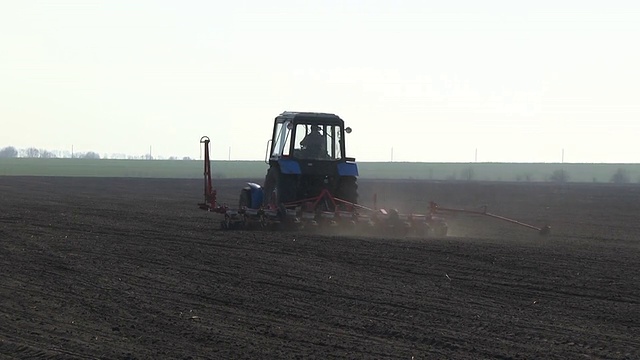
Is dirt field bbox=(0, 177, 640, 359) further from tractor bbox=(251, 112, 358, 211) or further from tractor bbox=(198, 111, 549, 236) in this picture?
tractor bbox=(251, 112, 358, 211)

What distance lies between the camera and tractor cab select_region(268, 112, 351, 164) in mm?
24219

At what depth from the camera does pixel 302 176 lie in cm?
2412

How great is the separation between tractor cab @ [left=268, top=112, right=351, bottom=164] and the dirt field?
237 centimetres

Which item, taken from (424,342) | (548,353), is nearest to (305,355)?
(424,342)

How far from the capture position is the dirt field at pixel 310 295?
10305 mm

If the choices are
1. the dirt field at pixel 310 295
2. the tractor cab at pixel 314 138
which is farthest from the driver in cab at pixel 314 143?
the dirt field at pixel 310 295

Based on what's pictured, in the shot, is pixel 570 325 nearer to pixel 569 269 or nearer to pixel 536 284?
pixel 536 284

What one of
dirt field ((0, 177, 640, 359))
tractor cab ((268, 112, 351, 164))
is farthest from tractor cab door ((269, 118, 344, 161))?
dirt field ((0, 177, 640, 359))

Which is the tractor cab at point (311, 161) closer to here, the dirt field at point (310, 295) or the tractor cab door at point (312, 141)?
the tractor cab door at point (312, 141)

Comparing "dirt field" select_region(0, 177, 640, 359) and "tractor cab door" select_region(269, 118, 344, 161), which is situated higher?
"tractor cab door" select_region(269, 118, 344, 161)

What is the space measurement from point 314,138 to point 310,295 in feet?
36.5

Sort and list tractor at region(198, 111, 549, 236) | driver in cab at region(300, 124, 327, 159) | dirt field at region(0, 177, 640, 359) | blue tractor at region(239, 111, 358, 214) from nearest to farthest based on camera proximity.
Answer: dirt field at region(0, 177, 640, 359), tractor at region(198, 111, 549, 236), blue tractor at region(239, 111, 358, 214), driver in cab at region(300, 124, 327, 159)

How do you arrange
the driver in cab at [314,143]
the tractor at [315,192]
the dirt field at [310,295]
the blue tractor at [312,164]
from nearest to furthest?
the dirt field at [310,295] → the tractor at [315,192] → the blue tractor at [312,164] → the driver in cab at [314,143]

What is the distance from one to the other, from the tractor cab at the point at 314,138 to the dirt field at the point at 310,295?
237cm
